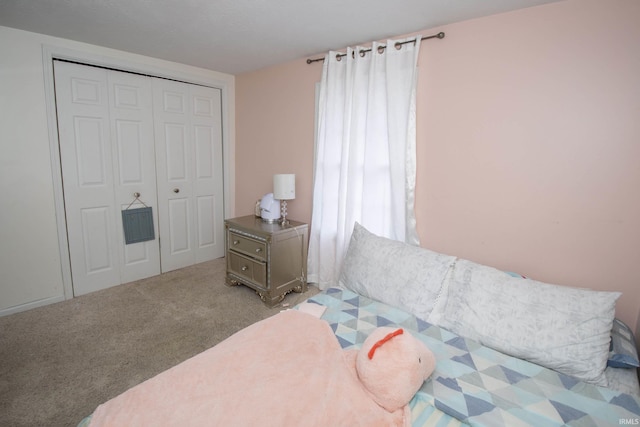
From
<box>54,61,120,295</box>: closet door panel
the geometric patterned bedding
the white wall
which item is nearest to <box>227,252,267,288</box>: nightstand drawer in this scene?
<box>54,61,120,295</box>: closet door panel

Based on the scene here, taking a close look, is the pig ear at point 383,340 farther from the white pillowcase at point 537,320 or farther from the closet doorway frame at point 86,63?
the closet doorway frame at point 86,63

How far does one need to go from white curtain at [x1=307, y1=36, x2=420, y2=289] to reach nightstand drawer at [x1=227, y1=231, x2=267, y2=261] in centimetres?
54

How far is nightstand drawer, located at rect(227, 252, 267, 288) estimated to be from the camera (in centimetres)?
282

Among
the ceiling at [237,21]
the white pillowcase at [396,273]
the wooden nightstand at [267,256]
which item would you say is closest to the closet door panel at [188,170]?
the ceiling at [237,21]

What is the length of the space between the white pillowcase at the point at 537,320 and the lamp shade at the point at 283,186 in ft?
5.75

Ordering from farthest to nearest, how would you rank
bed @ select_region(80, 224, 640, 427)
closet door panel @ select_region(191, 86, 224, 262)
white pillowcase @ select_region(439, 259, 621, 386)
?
closet door panel @ select_region(191, 86, 224, 262)
white pillowcase @ select_region(439, 259, 621, 386)
bed @ select_region(80, 224, 640, 427)

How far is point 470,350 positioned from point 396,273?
0.55 meters

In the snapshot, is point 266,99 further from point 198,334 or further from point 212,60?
point 198,334

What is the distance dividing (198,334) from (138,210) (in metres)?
1.57

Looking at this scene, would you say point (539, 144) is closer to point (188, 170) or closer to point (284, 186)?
point (284, 186)

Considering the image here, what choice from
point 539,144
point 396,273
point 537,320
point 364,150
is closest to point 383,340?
point 396,273

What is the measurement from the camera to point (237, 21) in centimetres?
219

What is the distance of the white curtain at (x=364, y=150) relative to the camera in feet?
7.84

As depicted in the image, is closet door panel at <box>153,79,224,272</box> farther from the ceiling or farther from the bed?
the bed
